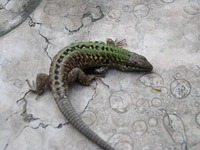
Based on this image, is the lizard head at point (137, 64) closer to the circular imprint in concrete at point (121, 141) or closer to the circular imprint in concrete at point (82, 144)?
the circular imprint in concrete at point (121, 141)

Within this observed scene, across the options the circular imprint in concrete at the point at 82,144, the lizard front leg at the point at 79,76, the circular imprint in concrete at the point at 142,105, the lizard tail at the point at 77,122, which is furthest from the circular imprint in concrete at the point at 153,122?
the lizard front leg at the point at 79,76

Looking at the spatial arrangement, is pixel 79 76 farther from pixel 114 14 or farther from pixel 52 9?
pixel 52 9

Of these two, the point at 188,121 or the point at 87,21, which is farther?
the point at 87,21

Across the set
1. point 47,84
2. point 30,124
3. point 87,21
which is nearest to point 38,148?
point 30,124

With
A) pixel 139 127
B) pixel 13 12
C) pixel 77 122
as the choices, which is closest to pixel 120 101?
pixel 139 127

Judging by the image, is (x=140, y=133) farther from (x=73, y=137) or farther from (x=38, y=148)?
(x=38, y=148)

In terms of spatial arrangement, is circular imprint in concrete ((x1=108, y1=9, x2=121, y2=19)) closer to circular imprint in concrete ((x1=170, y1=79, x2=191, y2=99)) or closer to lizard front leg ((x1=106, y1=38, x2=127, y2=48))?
lizard front leg ((x1=106, y1=38, x2=127, y2=48))
